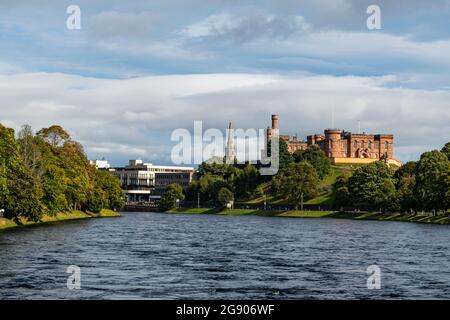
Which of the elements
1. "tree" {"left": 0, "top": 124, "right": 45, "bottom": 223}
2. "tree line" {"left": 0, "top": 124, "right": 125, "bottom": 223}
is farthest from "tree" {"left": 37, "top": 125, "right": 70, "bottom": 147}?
"tree" {"left": 0, "top": 124, "right": 45, "bottom": 223}

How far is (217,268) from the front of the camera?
2670 inches

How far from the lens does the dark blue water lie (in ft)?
173

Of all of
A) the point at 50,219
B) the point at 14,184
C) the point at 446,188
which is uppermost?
the point at 14,184

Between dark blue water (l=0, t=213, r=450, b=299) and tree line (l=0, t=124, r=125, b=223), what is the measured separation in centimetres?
1646

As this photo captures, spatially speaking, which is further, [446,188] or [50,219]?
[446,188]

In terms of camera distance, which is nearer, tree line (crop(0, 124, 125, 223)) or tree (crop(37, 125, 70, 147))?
tree line (crop(0, 124, 125, 223))

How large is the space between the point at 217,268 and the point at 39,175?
85.1 m

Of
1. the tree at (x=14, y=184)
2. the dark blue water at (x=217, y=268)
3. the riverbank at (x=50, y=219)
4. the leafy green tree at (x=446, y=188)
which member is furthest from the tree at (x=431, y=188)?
the tree at (x=14, y=184)

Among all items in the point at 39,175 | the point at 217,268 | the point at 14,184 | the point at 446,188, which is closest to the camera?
the point at 217,268

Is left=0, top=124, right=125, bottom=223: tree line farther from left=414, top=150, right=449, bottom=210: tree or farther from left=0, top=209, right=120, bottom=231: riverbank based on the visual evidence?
left=414, top=150, right=449, bottom=210: tree

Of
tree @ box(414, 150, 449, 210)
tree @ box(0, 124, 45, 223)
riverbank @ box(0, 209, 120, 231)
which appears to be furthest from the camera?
tree @ box(414, 150, 449, 210)

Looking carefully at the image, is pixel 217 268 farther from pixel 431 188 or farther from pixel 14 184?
pixel 431 188

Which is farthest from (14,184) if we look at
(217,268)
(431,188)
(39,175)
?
(431,188)
